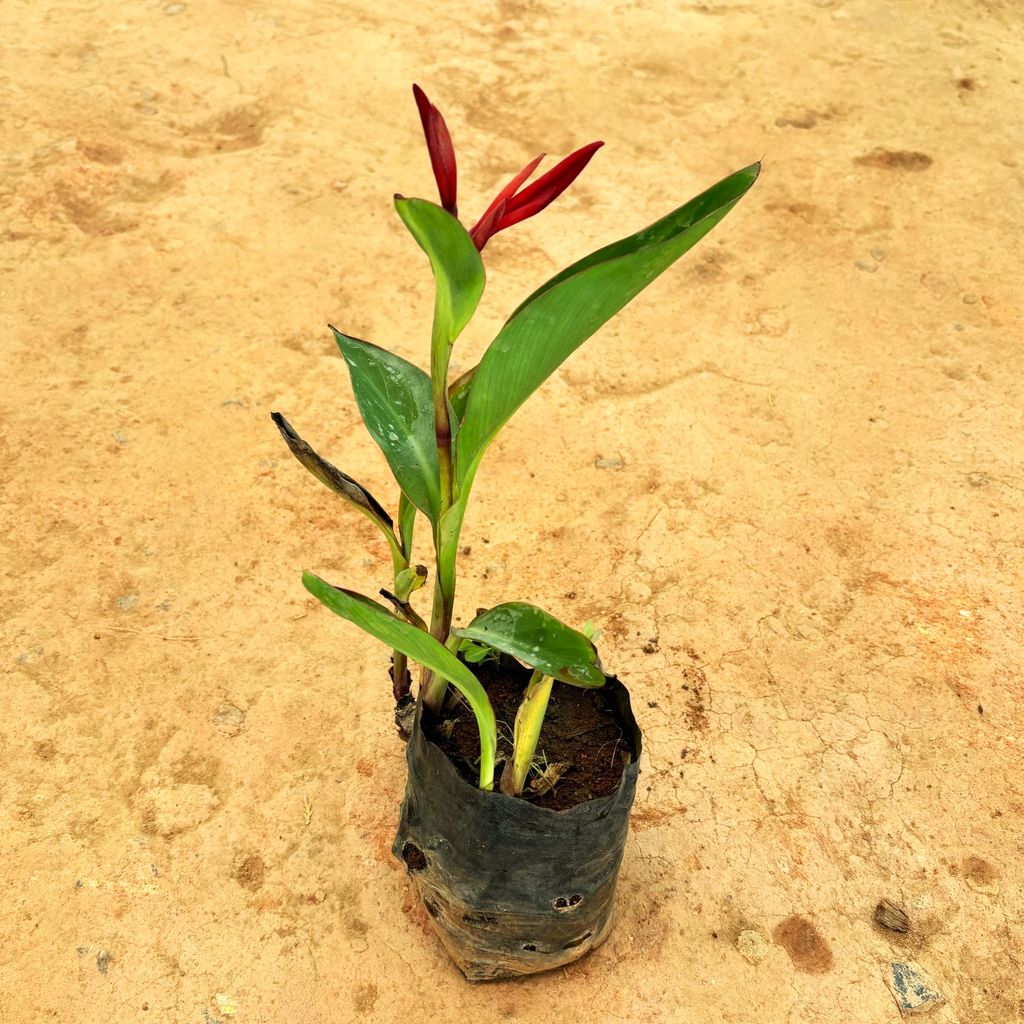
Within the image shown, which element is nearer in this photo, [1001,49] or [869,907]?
[869,907]

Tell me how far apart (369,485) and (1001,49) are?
2.73 metres

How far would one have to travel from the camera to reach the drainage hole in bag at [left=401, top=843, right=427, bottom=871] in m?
1.35

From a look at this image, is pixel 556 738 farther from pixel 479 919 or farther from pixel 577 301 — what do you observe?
pixel 577 301

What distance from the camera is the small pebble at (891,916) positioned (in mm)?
1506

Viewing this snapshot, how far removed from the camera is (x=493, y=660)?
4.52 feet

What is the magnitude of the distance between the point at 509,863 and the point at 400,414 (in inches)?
21.1

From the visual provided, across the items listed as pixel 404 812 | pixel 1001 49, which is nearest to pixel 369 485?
pixel 404 812

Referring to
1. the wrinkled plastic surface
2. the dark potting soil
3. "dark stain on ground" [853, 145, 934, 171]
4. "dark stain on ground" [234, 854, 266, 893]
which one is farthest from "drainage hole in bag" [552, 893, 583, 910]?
"dark stain on ground" [853, 145, 934, 171]

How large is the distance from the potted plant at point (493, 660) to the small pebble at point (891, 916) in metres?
0.41

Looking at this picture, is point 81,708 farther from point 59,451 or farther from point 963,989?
point 963,989

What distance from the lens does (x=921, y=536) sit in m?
2.05

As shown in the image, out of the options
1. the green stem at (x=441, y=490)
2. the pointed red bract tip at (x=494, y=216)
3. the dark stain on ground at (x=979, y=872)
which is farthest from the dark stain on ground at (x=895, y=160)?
the pointed red bract tip at (x=494, y=216)

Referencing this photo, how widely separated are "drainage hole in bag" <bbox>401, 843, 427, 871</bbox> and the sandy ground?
175 millimetres

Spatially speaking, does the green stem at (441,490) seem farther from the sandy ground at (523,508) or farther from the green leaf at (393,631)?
the sandy ground at (523,508)
